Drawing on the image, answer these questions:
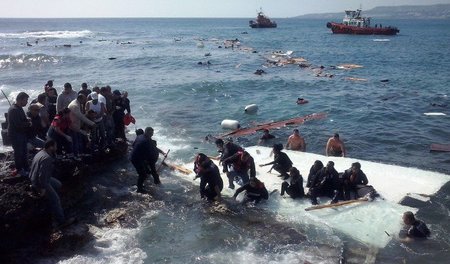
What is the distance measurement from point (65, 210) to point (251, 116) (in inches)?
627

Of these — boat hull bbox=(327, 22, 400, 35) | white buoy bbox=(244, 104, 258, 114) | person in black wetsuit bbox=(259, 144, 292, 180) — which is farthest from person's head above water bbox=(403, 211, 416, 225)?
boat hull bbox=(327, 22, 400, 35)

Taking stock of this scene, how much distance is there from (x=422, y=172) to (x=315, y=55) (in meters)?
46.6

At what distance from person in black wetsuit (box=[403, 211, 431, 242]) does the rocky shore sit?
7685 mm

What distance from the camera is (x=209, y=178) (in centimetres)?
1243

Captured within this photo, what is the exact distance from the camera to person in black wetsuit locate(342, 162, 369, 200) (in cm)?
1255

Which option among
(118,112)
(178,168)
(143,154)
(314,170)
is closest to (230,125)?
(178,168)

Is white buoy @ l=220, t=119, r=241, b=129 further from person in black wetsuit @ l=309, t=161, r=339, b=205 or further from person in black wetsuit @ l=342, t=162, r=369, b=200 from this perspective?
person in black wetsuit @ l=342, t=162, r=369, b=200

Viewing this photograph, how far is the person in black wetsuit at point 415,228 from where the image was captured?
1045 cm

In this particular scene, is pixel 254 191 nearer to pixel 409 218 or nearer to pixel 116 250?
pixel 409 218

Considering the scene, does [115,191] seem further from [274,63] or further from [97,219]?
[274,63]

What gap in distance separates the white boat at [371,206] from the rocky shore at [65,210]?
3789 mm

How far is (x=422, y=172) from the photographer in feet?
48.3

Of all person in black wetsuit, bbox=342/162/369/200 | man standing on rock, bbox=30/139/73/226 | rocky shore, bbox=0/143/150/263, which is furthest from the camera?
person in black wetsuit, bbox=342/162/369/200

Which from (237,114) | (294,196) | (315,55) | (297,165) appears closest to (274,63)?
(315,55)
